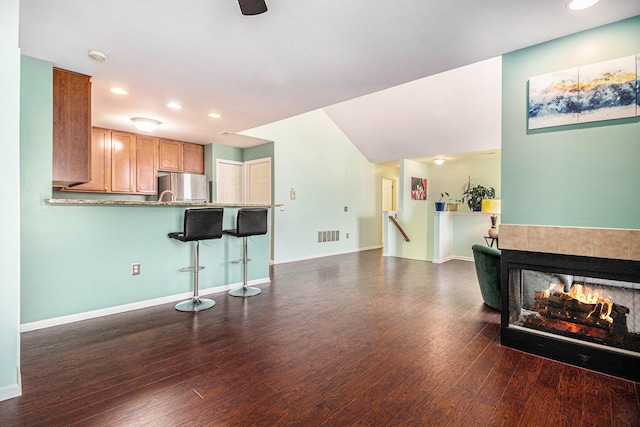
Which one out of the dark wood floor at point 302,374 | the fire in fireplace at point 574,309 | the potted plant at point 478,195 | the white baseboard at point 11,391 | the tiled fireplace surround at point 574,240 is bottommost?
the dark wood floor at point 302,374

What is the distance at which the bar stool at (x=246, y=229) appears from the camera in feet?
12.4

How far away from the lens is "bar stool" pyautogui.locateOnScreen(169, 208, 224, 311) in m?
3.24

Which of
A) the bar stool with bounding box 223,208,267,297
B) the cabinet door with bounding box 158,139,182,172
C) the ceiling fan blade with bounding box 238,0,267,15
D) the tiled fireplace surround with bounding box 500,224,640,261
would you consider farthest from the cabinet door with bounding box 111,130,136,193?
the tiled fireplace surround with bounding box 500,224,640,261

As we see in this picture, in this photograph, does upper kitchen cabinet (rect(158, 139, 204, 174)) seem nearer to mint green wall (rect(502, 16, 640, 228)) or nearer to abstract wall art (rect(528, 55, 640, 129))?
mint green wall (rect(502, 16, 640, 228))

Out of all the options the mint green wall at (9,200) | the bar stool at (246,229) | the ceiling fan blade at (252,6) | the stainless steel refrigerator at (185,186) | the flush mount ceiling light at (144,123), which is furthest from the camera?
the stainless steel refrigerator at (185,186)

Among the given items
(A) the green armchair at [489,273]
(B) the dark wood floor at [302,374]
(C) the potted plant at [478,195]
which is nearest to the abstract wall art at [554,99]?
(A) the green armchair at [489,273]

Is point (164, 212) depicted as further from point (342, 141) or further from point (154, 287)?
point (342, 141)

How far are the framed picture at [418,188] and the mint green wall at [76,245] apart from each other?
16.2 ft

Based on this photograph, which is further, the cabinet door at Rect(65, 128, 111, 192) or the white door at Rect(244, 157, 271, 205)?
the white door at Rect(244, 157, 271, 205)

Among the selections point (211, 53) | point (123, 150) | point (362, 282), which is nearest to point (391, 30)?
point (211, 53)

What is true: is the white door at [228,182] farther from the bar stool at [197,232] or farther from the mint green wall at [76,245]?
the bar stool at [197,232]

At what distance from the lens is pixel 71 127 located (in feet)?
9.78

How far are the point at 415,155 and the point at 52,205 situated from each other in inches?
233

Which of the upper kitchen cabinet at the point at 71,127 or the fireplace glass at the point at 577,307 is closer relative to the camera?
the fireplace glass at the point at 577,307
